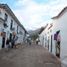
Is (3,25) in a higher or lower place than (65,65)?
higher

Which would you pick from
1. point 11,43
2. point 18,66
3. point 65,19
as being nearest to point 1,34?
point 11,43

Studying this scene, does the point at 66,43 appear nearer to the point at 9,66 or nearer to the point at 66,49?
the point at 66,49

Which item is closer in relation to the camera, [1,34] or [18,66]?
[18,66]

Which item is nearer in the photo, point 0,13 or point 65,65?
point 65,65

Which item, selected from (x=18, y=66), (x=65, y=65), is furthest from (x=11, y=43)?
(x=65, y=65)

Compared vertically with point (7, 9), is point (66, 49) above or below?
below

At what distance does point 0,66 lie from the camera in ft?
41.5

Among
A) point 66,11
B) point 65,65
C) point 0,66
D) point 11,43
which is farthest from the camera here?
point 11,43

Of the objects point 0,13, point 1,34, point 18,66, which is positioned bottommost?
point 18,66

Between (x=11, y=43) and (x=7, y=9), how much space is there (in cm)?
672

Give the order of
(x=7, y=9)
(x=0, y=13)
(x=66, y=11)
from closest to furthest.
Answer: (x=66, y=11) < (x=0, y=13) < (x=7, y=9)

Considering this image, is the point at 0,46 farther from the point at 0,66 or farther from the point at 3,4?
the point at 0,66

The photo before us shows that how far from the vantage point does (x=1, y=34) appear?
78.1ft

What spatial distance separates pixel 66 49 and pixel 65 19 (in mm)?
2447
